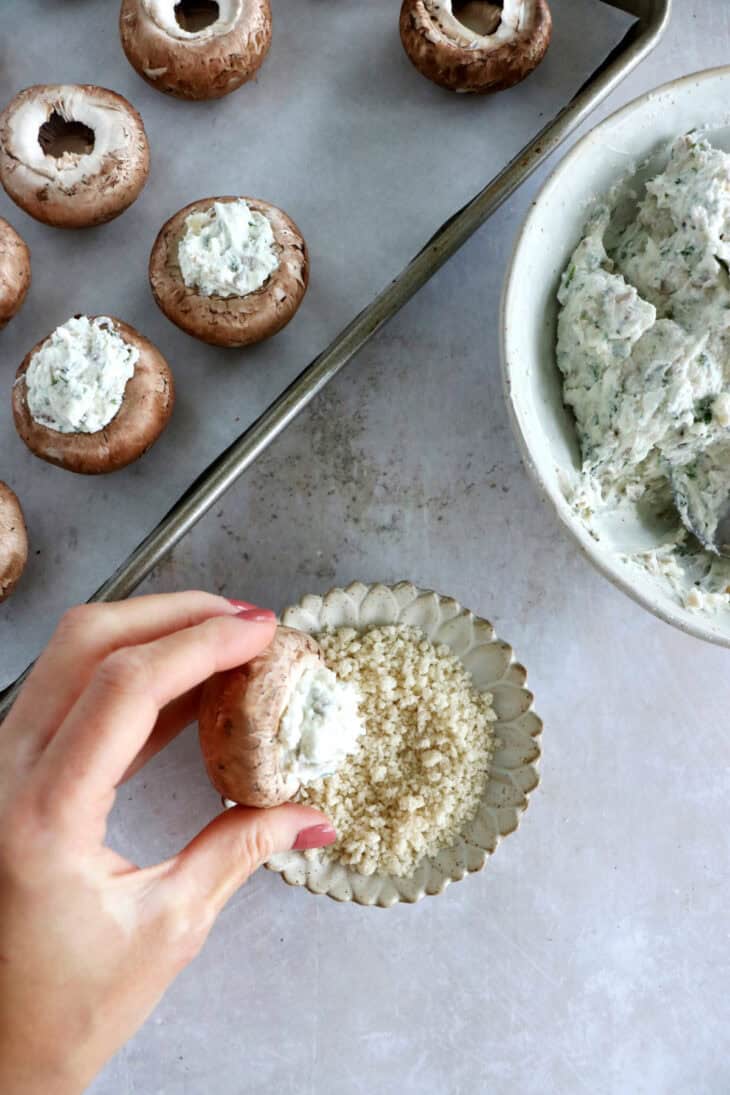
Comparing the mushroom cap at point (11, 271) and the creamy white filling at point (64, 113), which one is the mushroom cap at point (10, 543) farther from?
the creamy white filling at point (64, 113)

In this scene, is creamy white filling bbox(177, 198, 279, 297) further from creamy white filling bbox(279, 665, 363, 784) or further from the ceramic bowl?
creamy white filling bbox(279, 665, 363, 784)

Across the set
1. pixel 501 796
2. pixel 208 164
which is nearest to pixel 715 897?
pixel 501 796

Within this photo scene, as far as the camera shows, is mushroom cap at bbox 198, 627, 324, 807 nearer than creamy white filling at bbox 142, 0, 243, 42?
Yes

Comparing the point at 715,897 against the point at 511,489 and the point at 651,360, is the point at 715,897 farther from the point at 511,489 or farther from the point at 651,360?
the point at 651,360

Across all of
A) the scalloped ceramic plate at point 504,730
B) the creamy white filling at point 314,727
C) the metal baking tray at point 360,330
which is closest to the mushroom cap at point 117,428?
the metal baking tray at point 360,330

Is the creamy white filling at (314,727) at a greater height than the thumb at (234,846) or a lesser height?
greater

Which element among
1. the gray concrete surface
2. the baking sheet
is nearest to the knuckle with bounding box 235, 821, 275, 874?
the gray concrete surface
